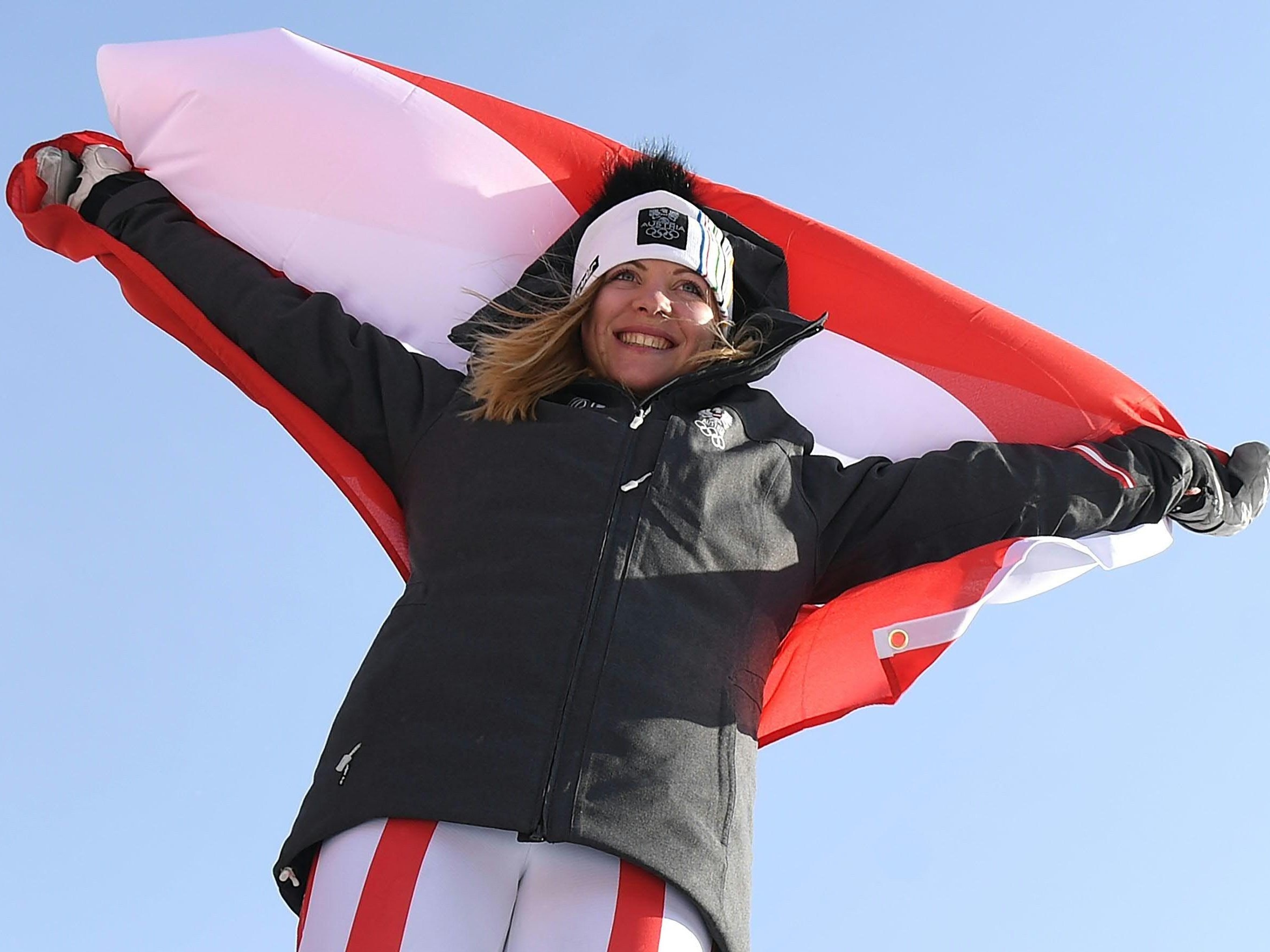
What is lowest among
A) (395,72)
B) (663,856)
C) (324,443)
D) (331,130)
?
(663,856)

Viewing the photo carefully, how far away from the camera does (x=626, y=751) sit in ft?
9.64

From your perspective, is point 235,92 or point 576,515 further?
point 235,92

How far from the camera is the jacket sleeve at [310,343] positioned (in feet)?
11.9

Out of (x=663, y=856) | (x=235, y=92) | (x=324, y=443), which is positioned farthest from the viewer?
(x=235, y=92)

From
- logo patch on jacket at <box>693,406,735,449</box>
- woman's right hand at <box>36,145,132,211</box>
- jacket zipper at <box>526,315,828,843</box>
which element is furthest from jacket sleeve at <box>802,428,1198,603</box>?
woman's right hand at <box>36,145,132,211</box>

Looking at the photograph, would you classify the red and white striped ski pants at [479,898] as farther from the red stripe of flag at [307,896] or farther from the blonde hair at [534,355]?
the blonde hair at [534,355]

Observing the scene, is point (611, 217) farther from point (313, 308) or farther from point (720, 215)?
point (313, 308)

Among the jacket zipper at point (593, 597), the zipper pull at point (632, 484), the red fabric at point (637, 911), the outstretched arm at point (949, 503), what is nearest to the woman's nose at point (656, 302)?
the jacket zipper at point (593, 597)

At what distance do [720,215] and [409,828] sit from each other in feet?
7.04

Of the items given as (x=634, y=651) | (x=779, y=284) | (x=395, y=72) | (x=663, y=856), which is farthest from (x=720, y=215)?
(x=663, y=856)

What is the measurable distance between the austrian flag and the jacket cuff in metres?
0.04

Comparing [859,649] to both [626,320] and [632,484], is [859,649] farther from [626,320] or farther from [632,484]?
[626,320]

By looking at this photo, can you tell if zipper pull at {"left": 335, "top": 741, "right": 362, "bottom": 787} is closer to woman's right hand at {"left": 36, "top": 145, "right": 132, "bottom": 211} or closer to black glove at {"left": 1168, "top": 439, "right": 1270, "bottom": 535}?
woman's right hand at {"left": 36, "top": 145, "right": 132, "bottom": 211}

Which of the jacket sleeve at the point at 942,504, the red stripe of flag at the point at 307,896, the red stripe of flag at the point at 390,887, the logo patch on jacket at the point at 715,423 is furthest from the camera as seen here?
the jacket sleeve at the point at 942,504
